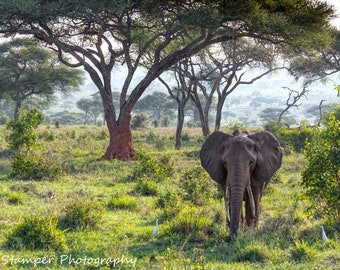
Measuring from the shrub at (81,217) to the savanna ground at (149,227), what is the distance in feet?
0.05

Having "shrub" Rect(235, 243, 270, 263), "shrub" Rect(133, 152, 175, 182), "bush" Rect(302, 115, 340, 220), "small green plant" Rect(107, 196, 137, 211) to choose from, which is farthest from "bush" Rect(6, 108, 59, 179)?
"shrub" Rect(235, 243, 270, 263)

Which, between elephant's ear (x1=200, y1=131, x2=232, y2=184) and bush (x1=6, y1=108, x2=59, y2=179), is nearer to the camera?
elephant's ear (x1=200, y1=131, x2=232, y2=184)

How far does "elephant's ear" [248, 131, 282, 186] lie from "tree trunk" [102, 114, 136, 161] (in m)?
10.1

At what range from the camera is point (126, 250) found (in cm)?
640

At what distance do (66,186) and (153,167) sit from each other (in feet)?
8.45

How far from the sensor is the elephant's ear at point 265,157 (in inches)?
295

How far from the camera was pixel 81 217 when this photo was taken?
25.4 ft

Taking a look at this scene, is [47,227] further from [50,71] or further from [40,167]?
[50,71]

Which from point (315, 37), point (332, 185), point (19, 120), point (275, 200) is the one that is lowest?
point (275, 200)

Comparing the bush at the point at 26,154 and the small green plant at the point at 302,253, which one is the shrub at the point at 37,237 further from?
the bush at the point at 26,154

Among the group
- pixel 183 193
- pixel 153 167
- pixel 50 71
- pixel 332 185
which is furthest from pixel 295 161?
pixel 50 71

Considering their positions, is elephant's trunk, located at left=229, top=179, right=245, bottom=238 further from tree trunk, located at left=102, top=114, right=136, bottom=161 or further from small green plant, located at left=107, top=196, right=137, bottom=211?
tree trunk, located at left=102, top=114, right=136, bottom=161

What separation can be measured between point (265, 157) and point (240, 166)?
2.84ft

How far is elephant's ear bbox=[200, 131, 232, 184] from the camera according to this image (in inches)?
299
